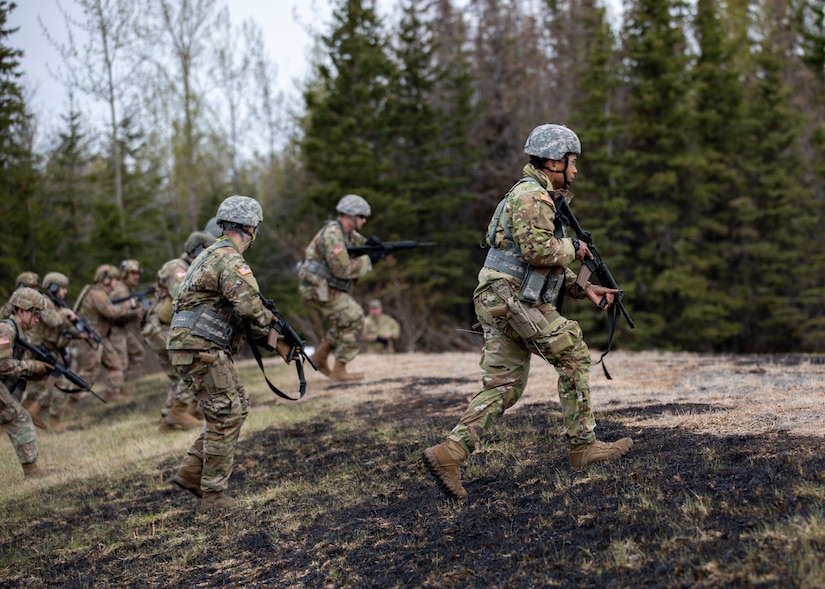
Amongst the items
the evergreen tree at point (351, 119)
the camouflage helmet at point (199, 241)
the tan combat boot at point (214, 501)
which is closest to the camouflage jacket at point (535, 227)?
the tan combat boot at point (214, 501)

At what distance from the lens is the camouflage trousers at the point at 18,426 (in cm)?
848

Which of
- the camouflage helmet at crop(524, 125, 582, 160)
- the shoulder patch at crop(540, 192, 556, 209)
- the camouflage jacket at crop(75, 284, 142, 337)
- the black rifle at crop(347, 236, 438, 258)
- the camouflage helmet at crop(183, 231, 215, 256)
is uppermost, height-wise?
the camouflage helmet at crop(524, 125, 582, 160)

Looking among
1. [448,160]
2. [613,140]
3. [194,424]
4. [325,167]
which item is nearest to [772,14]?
[613,140]

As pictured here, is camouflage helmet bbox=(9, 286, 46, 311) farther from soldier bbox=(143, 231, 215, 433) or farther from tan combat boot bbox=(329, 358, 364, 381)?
tan combat boot bbox=(329, 358, 364, 381)

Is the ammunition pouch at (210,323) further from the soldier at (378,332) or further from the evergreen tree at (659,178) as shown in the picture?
the evergreen tree at (659,178)

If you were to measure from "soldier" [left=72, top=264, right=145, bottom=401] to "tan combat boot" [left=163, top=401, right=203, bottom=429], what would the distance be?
158 inches

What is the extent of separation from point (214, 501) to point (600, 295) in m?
3.59

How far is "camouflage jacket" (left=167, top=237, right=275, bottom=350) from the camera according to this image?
6.46 metres

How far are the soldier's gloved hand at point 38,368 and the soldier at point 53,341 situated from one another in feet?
9.70

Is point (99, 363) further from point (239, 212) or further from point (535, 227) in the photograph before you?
point (535, 227)

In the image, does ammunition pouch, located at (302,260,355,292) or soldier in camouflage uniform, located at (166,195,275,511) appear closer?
soldier in camouflage uniform, located at (166,195,275,511)

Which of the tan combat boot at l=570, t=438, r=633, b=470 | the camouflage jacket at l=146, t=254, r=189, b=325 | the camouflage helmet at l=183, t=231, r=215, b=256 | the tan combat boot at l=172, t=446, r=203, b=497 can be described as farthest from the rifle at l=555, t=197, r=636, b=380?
the camouflage jacket at l=146, t=254, r=189, b=325

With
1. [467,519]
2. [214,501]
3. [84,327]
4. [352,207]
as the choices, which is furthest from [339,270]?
[467,519]

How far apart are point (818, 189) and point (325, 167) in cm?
1982
